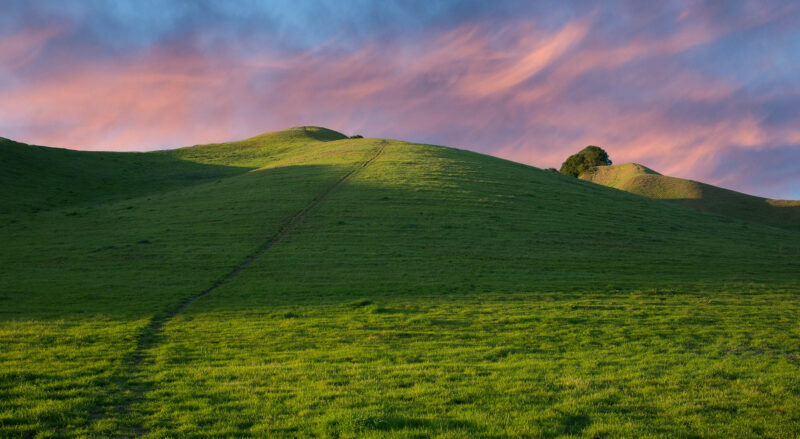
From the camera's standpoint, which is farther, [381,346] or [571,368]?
[381,346]

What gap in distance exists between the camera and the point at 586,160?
142m

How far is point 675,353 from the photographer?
14008 millimetres

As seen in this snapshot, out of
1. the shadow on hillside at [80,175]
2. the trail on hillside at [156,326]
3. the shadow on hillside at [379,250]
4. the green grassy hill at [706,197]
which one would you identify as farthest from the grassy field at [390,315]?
the green grassy hill at [706,197]

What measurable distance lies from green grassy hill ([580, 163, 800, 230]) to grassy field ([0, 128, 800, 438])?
45027 millimetres

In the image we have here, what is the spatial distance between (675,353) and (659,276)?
53.0 feet

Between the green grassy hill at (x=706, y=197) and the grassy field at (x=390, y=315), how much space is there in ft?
148

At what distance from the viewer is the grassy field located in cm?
906

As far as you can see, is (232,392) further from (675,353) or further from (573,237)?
(573,237)

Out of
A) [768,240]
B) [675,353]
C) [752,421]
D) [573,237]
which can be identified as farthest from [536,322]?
[768,240]

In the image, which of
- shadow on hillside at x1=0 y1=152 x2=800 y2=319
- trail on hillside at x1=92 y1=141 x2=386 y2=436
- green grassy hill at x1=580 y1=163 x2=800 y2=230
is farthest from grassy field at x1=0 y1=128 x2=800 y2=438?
green grassy hill at x1=580 y1=163 x2=800 y2=230

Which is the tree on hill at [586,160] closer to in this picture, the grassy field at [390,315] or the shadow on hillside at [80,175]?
the grassy field at [390,315]

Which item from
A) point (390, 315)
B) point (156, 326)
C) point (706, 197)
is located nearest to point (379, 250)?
point (390, 315)

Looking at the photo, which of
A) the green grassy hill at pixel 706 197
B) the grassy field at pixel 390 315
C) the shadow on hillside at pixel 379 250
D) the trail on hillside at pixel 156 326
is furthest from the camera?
the green grassy hill at pixel 706 197

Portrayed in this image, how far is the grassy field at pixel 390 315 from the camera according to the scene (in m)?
9.06
